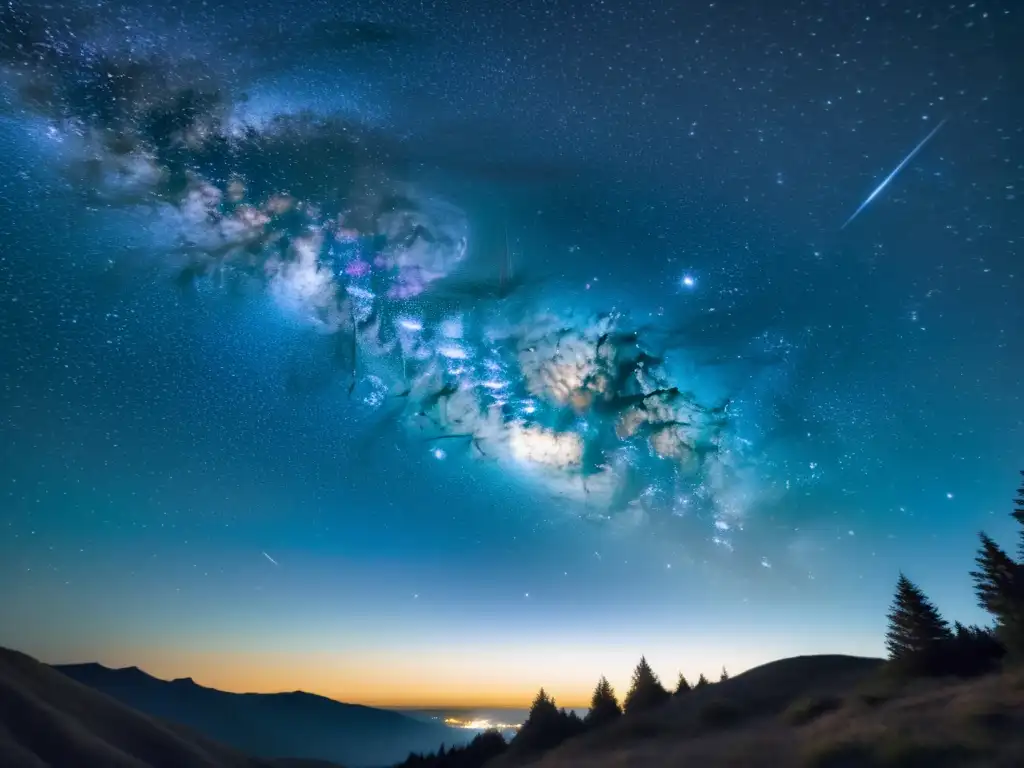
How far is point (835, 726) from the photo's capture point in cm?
2031

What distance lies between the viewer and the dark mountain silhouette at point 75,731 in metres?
40.5

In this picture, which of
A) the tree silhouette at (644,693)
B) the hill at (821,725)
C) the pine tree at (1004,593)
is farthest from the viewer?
the tree silhouette at (644,693)

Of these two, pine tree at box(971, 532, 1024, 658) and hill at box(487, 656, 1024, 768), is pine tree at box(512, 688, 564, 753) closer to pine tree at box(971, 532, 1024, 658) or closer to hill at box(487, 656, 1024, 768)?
hill at box(487, 656, 1024, 768)

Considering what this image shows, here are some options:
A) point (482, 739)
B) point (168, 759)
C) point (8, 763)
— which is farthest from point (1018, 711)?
point (168, 759)

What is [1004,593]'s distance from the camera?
27.4 m

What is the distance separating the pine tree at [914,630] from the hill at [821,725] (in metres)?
1.88

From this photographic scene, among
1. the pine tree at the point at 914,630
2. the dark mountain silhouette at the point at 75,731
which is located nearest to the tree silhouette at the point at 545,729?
the pine tree at the point at 914,630

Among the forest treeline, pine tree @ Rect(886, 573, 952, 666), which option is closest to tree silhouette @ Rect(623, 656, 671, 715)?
the forest treeline

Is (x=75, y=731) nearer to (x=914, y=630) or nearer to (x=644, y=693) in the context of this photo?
(x=644, y=693)

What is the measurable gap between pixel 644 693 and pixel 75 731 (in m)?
48.9

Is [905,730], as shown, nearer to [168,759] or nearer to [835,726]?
[835,726]

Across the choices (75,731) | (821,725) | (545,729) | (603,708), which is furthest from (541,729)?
(75,731)

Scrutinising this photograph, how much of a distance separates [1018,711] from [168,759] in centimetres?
6973

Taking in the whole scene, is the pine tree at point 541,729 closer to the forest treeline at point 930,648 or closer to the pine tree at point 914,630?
the forest treeline at point 930,648
